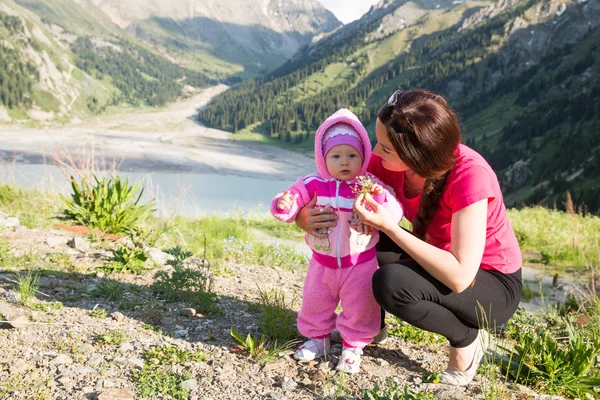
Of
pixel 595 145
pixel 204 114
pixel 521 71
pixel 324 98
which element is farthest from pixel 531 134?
pixel 204 114

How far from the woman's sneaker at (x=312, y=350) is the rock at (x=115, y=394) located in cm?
120

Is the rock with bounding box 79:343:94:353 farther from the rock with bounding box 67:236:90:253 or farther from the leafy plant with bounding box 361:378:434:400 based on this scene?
the rock with bounding box 67:236:90:253

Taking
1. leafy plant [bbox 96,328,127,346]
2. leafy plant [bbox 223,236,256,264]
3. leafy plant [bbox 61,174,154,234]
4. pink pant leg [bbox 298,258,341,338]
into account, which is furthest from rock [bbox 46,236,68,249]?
pink pant leg [bbox 298,258,341,338]

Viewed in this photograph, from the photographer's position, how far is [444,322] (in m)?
A: 3.14

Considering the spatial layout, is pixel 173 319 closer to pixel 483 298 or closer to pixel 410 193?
pixel 410 193

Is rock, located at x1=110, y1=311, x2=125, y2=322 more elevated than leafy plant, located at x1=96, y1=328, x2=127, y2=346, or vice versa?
leafy plant, located at x1=96, y1=328, x2=127, y2=346

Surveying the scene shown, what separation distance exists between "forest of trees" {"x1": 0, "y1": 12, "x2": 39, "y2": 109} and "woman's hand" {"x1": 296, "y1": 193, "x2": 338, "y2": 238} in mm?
148709

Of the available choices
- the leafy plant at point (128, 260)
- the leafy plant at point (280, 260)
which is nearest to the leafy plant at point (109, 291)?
the leafy plant at point (128, 260)

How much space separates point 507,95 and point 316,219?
149 meters

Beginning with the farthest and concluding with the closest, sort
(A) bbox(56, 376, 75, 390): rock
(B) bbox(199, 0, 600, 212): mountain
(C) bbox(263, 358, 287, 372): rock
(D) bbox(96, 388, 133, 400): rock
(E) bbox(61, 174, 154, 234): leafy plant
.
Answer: (B) bbox(199, 0, 600, 212): mountain < (E) bbox(61, 174, 154, 234): leafy plant < (C) bbox(263, 358, 287, 372): rock < (A) bbox(56, 376, 75, 390): rock < (D) bbox(96, 388, 133, 400): rock

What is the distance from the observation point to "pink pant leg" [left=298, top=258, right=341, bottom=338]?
332 centimetres

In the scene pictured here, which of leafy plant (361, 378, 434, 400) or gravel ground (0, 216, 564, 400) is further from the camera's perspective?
gravel ground (0, 216, 564, 400)

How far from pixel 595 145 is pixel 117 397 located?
88.2 m

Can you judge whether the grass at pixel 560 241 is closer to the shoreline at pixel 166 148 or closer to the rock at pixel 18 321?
the rock at pixel 18 321
